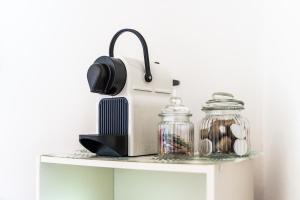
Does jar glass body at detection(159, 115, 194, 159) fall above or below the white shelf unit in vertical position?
above

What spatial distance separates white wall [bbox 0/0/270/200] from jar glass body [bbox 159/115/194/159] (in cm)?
37

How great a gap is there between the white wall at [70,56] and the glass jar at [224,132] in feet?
1.09

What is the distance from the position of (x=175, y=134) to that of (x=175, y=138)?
0.4 inches

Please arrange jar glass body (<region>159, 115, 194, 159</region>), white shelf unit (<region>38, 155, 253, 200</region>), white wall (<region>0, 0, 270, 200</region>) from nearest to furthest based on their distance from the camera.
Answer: white shelf unit (<region>38, 155, 253, 200</region>) < jar glass body (<region>159, 115, 194, 159</region>) < white wall (<region>0, 0, 270, 200</region>)

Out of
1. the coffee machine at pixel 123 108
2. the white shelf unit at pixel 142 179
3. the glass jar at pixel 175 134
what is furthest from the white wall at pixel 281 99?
the coffee machine at pixel 123 108

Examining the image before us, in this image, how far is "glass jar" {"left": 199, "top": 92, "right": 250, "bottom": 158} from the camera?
3.28 ft

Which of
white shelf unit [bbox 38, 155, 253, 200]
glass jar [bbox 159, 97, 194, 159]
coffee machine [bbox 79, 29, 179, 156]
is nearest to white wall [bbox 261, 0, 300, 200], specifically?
white shelf unit [bbox 38, 155, 253, 200]

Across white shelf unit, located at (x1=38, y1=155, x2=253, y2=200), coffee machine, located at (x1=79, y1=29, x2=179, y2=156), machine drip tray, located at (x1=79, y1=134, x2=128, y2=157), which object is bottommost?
white shelf unit, located at (x1=38, y1=155, x2=253, y2=200)

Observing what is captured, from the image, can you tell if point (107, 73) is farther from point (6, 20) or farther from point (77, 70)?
point (6, 20)

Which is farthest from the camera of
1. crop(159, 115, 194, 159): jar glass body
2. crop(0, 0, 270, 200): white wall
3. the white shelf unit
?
crop(0, 0, 270, 200): white wall

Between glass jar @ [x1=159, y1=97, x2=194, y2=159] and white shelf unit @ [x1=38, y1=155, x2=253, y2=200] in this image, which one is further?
glass jar @ [x1=159, y1=97, x2=194, y2=159]

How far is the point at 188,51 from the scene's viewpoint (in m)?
1.41

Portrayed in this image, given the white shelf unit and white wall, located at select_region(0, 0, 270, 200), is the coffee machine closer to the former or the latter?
the white shelf unit

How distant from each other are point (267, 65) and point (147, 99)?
0.44 metres
